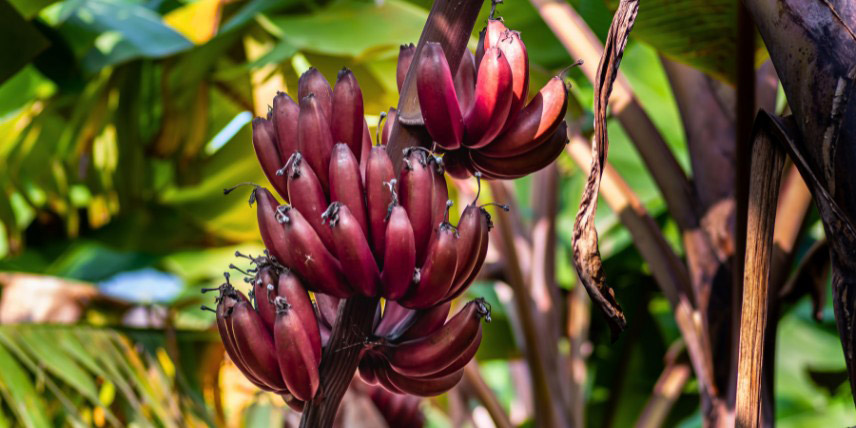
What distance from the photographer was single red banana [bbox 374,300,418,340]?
0.52 m

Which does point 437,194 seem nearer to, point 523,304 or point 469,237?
point 469,237

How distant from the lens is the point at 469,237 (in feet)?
1.62

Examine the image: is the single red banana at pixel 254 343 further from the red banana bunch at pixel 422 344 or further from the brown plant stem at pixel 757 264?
the brown plant stem at pixel 757 264

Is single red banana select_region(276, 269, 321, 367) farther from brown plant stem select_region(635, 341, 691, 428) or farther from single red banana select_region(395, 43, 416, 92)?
brown plant stem select_region(635, 341, 691, 428)

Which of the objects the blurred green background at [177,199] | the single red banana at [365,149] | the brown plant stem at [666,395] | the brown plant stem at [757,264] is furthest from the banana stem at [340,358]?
the brown plant stem at [666,395]

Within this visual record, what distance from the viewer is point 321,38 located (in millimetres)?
1405

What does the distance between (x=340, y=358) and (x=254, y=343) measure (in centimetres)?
5

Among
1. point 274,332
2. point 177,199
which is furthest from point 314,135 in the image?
point 177,199

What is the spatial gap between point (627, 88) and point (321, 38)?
0.57 metres

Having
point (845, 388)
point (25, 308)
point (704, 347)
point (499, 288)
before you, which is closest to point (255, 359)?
point (704, 347)

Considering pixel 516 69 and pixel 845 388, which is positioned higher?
pixel 516 69

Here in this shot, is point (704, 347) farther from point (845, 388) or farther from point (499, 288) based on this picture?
point (845, 388)

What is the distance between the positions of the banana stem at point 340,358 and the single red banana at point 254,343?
3 cm

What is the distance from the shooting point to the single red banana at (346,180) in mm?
489
